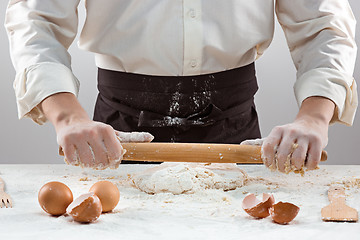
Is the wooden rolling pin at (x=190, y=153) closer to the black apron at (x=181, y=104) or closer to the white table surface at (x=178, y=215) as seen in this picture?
the white table surface at (x=178, y=215)

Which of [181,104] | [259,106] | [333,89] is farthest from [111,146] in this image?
[259,106]

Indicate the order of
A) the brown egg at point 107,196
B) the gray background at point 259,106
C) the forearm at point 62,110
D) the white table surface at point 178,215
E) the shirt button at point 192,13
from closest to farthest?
the white table surface at point 178,215 → the brown egg at point 107,196 → the forearm at point 62,110 → the shirt button at point 192,13 → the gray background at point 259,106

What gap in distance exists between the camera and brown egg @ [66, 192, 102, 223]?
3.25 ft

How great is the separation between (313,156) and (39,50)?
0.64 m

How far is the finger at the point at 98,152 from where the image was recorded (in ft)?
3.61

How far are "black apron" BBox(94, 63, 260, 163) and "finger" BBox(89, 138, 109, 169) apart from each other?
1.38ft

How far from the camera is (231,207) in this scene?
3.68 feet

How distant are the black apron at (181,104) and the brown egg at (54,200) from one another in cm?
50

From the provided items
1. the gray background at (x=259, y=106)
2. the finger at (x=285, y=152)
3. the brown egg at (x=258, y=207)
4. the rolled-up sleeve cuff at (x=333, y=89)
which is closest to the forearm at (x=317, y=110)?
the rolled-up sleeve cuff at (x=333, y=89)

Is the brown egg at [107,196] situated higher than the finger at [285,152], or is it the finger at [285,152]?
the finger at [285,152]

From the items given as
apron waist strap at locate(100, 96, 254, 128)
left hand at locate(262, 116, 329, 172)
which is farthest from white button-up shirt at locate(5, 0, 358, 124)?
left hand at locate(262, 116, 329, 172)

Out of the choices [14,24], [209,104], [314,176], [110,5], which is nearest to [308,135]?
[314,176]

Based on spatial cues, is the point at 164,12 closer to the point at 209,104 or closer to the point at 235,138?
the point at 209,104

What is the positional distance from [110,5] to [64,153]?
0.49 metres
